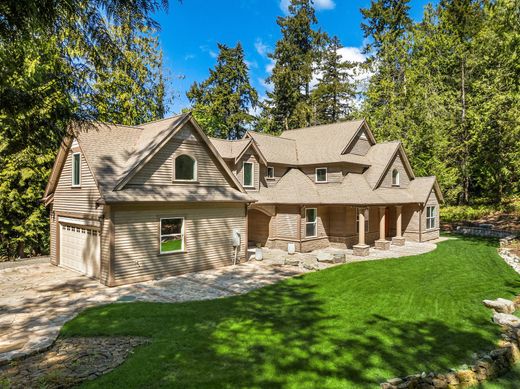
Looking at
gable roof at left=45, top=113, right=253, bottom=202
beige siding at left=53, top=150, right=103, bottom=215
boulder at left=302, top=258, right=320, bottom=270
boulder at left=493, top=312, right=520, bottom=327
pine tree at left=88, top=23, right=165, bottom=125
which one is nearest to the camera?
boulder at left=493, top=312, right=520, bottom=327

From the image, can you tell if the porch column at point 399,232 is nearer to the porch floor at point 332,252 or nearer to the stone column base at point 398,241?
the stone column base at point 398,241

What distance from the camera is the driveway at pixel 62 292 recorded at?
28.6 ft

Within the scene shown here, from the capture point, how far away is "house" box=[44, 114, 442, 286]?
46.0 ft

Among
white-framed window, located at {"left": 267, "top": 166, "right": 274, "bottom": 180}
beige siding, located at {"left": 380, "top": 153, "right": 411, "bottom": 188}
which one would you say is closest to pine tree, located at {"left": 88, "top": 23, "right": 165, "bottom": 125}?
white-framed window, located at {"left": 267, "top": 166, "right": 274, "bottom": 180}

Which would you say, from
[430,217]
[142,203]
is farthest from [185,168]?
[430,217]

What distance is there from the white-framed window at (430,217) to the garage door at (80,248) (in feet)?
76.3

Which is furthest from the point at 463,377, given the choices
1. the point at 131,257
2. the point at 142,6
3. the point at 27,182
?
the point at 27,182

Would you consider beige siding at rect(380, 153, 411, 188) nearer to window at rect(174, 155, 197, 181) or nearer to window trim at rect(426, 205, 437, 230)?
window trim at rect(426, 205, 437, 230)

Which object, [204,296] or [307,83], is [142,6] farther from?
[307,83]

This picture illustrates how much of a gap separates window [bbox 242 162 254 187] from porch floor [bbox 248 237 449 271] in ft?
14.2

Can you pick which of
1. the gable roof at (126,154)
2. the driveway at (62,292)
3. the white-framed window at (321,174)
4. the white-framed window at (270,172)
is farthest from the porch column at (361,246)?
the gable roof at (126,154)

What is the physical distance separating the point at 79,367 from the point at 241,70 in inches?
1757

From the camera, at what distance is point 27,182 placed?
21.7 m

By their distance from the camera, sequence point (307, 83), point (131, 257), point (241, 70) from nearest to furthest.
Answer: point (131, 257) → point (241, 70) → point (307, 83)
